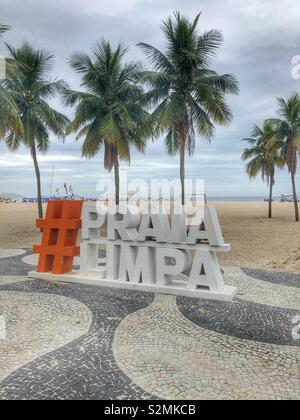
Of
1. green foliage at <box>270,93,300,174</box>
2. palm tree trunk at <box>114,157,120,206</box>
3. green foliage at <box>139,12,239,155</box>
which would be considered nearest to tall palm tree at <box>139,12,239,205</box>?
green foliage at <box>139,12,239,155</box>

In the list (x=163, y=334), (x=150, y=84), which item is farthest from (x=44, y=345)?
(x=150, y=84)

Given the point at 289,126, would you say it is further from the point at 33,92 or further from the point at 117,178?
the point at 33,92

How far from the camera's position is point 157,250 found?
290 inches

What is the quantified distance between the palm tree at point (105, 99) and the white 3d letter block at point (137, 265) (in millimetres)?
11763

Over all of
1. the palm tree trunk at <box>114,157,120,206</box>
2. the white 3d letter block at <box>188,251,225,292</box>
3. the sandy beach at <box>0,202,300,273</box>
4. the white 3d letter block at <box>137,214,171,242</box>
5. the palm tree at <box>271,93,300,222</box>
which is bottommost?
the sandy beach at <box>0,202,300,273</box>

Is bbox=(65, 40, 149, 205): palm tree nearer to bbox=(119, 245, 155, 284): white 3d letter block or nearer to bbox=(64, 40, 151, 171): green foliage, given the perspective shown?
bbox=(64, 40, 151, 171): green foliage

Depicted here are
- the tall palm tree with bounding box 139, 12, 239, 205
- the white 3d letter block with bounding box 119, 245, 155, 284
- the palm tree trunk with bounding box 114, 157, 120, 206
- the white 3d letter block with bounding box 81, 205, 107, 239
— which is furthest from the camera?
the palm tree trunk with bounding box 114, 157, 120, 206

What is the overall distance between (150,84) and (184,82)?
1.98m

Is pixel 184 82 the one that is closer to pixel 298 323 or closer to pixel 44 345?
pixel 298 323

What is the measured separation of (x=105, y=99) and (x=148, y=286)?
1522 cm

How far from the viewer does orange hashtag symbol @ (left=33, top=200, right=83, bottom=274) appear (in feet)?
27.4

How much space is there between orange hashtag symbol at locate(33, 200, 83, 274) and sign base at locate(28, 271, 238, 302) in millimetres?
222

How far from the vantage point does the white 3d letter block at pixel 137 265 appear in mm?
7508

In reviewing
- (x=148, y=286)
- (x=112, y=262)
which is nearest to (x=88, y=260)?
(x=112, y=262)
